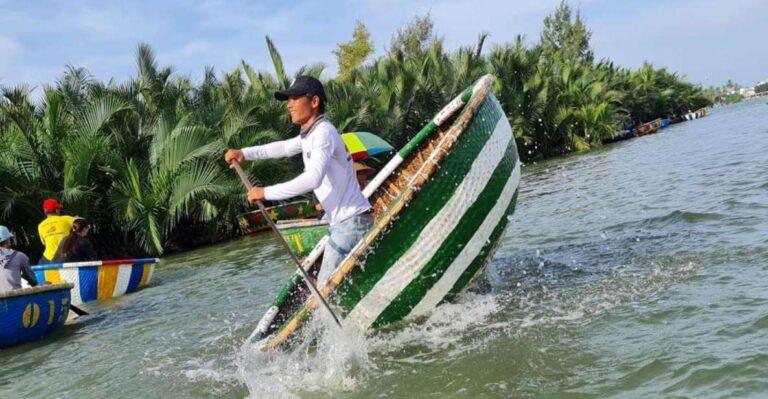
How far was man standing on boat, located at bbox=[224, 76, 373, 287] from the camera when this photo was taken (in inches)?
185

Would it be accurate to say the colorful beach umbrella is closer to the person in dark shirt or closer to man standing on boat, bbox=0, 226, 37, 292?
the person in dark shirt

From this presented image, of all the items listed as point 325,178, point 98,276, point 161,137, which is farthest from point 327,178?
point 161,137

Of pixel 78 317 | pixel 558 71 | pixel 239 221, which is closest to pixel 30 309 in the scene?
pixel 78 317

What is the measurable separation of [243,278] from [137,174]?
7.09m

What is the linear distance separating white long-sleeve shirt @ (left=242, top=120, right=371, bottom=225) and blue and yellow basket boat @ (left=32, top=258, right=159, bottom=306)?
6022 mm

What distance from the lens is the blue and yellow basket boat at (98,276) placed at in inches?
387

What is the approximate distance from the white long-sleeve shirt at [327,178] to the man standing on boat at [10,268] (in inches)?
183

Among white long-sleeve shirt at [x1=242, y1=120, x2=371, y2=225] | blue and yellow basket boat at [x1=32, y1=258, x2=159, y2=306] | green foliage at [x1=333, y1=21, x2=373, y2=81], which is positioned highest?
green foliage at [x1=333, y1=21, x2=373, y2=81]

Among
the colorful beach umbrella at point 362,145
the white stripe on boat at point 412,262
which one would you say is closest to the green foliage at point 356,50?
the colorful beach umbrella at point 362,145

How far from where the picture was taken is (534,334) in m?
4.90

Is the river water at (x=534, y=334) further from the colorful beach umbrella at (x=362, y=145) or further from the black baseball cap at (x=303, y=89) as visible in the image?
the colorful beach umbrella at (x=362, y=145)

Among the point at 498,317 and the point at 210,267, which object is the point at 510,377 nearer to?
the point at 498,317

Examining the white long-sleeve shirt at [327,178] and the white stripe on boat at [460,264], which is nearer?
the white long-sleeve shirt at [327,178]

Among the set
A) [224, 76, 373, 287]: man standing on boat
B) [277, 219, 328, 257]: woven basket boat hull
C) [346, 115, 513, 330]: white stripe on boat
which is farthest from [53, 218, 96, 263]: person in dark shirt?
[346, 115, 513, 330]: white stripe on boat
